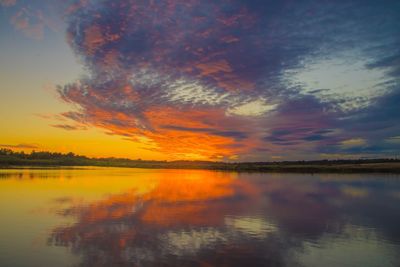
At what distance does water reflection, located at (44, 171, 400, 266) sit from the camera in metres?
16.0

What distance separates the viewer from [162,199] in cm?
3731

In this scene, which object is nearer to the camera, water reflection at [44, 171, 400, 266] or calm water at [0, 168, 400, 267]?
calm water at [0, 168, 400, 267]

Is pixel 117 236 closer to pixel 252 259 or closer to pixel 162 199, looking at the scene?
pixel 252 259

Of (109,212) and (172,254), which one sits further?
(109,212)

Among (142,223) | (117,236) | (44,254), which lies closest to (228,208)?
(142,223)

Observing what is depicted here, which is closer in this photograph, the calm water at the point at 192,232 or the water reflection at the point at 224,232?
the calm water at the point at 192,232

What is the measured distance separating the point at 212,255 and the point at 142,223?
856cm

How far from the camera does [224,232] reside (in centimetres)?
2136

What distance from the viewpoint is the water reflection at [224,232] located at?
630 inches

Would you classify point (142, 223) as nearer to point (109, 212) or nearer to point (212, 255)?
point (109, 212)

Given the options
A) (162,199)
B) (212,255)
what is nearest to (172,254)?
(212,255)

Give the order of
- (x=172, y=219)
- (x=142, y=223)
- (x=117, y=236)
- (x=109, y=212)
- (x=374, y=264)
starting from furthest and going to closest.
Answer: (x=109, y=212), (x=172, y=219), (x=142, y=223), (x=117, y=236), (x=374, y=264)

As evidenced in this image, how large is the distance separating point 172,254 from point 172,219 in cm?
915

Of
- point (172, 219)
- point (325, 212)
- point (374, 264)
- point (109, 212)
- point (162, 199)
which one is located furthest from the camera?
point (162, 199)
